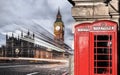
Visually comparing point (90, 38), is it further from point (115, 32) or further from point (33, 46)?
point (33, 46)

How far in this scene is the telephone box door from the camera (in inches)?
490

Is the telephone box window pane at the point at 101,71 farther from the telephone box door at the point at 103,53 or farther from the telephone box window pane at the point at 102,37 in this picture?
the telephone box window pane at the point at 102,37

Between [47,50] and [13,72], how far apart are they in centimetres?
691

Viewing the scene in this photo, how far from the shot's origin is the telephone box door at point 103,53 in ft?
40.8

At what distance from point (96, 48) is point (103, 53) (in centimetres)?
22

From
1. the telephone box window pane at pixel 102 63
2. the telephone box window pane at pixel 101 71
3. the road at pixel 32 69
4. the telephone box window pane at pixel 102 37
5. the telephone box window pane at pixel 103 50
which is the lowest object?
the road at pixel 32 69

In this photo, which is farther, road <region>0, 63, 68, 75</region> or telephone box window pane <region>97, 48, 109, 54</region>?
road <region>0, 63, 68, 75</region>

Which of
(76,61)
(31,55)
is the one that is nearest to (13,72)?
(31,55)

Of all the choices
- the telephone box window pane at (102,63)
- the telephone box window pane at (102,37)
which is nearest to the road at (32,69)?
the telephone box window pane at (102,63)

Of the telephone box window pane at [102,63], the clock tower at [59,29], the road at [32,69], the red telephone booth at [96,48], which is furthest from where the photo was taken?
the clock tower at [59,29]

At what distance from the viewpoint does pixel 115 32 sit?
40.7 feet

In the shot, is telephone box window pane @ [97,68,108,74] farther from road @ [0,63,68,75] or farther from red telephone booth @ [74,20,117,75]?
road @ [0,63,68,75]

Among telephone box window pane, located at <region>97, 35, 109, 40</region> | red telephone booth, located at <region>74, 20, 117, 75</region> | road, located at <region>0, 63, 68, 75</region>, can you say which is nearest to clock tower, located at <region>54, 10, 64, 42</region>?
road, located at <region>0, 63, 68, 75</region>

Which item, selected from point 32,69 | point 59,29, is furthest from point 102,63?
point 59,29
